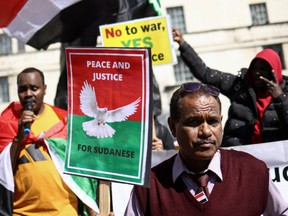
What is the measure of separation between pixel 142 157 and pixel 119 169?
0.48ft

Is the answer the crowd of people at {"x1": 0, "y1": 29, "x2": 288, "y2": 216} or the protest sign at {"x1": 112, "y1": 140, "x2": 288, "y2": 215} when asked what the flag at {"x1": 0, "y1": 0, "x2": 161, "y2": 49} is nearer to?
the crowd of people at {"x1": 0, "y1": 29, "x2": 288, "y2": 216}

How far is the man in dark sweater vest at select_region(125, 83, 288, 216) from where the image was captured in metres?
2.24

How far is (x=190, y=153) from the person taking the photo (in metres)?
2.29

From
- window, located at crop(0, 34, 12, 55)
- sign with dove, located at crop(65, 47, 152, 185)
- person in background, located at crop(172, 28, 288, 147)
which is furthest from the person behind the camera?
window, located at crop(0, 34, 12, 55)

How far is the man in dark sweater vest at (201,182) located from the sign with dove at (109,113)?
0.85ft

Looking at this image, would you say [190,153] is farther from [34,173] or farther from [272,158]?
[272,158]

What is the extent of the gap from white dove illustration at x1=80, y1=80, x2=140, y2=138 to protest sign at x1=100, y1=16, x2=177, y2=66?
2.48 metres

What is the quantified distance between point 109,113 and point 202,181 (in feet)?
2.30

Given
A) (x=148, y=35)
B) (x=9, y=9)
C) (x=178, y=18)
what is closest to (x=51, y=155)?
(x=148, y=35)

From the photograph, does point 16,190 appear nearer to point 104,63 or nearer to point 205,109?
point 104,63

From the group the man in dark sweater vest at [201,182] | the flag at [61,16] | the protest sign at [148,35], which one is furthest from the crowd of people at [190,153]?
the flag at [61,16]

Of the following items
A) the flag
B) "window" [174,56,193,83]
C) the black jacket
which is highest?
"window" [174,56,193,83]

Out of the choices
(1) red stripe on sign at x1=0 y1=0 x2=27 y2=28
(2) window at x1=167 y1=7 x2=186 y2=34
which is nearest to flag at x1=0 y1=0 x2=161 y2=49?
(1) red stripe on sign at x1=0 y1=0 x2=27 y2=28

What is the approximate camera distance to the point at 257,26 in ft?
100
